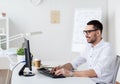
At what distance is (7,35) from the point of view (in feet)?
17.2

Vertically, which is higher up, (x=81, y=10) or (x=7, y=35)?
(x=81, y=10)

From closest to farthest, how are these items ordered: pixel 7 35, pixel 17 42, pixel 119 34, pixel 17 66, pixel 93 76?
pixel 93 76 < pixel 17 66 < pixel 119 34 < pixel 7 35 < pixel 17 42

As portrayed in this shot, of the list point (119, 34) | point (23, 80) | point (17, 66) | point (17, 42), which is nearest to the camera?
point (23, 80)

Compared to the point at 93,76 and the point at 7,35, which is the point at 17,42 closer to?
the point at 7,35

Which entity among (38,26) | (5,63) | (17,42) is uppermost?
(38,26)

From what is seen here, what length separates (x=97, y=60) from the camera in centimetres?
264

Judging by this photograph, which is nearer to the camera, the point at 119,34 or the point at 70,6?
the point at 119,34

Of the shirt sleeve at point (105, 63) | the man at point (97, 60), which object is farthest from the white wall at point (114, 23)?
the shirt sleeve at point (105, 63)

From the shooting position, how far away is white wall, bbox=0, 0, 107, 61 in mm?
5484

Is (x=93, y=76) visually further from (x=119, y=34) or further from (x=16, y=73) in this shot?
(x=119, y=34)

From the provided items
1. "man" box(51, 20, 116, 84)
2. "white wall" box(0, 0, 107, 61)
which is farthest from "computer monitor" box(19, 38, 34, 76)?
"white wall" box(0, 0, 107, 61)

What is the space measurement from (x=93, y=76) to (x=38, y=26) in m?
3.28

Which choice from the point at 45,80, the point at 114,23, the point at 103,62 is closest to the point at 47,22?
the point at 114,23

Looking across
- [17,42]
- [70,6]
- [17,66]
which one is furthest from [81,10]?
[17,66]
